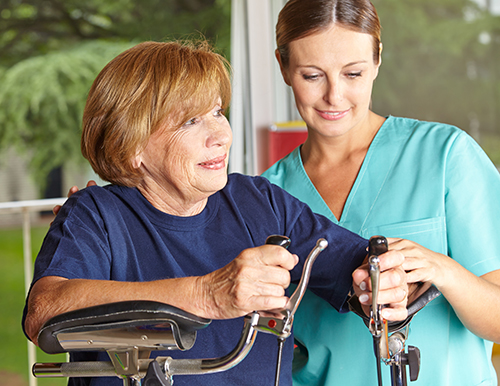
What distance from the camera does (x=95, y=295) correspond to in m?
0.86

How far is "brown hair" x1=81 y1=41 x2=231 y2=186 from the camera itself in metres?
1.08

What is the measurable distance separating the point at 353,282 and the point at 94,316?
21.3 inches

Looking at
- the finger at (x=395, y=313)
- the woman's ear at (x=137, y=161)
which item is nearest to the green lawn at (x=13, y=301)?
the woman's ear at (x=137, y=161)

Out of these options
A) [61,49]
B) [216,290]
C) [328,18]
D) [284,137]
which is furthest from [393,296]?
[61,49]

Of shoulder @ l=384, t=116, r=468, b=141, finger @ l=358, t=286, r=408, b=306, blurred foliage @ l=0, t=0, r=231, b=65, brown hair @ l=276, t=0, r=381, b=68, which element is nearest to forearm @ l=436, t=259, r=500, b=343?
finger @ l=358, t=286, r=408, b=306

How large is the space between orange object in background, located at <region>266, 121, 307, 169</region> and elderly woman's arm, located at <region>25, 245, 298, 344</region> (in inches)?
87.2

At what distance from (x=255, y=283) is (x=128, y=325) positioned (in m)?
0.19

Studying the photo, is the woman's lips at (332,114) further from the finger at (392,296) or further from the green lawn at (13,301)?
the green lawn at (13,301)

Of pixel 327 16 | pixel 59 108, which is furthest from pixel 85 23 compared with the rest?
pixel 327 16

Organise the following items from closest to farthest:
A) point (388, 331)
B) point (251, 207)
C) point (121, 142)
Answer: point (388, 331) → point (121, 142) → point (251, 207)

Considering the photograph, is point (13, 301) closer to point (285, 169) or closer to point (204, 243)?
point (285, 169)

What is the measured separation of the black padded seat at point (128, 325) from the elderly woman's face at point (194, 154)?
357 millimetres

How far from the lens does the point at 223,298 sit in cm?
83

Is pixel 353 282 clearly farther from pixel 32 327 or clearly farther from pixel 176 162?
pixel 32 327
